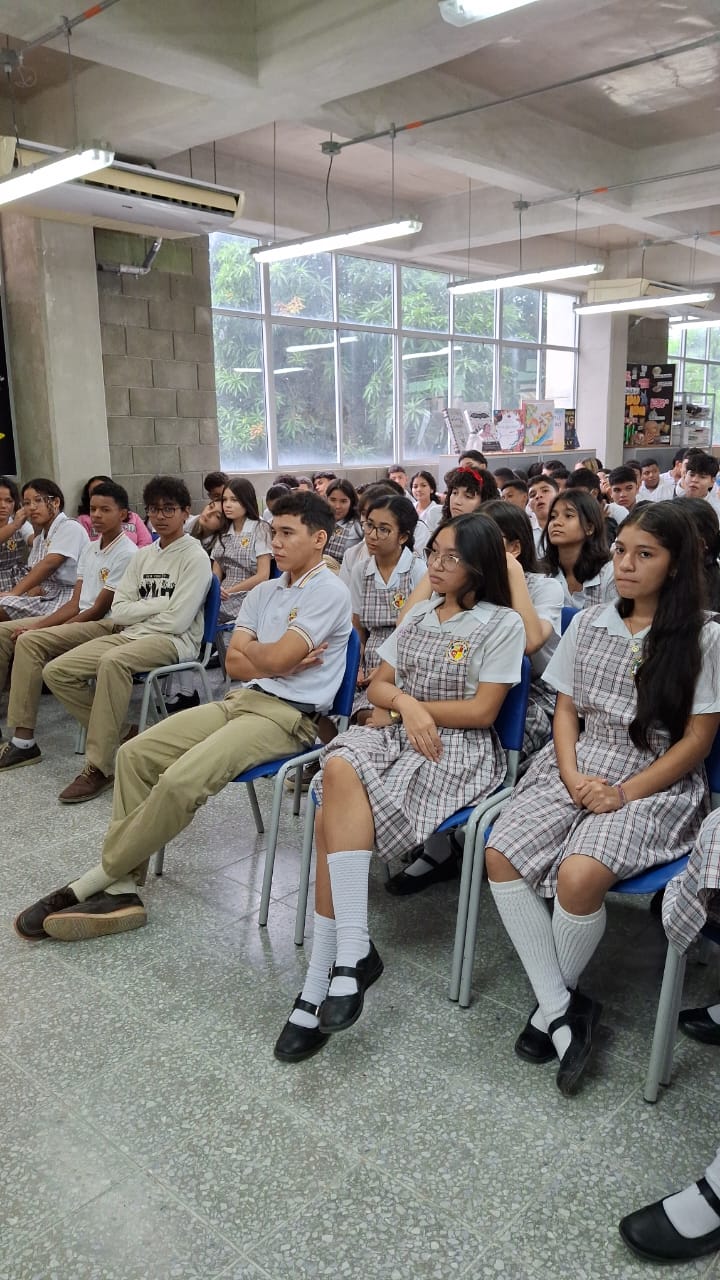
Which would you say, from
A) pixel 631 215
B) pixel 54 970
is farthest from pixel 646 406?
pixel 54 970

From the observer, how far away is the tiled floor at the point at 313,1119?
1.41m

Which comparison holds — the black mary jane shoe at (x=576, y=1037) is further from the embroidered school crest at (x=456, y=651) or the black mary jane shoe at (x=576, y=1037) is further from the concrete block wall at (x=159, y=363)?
the concrete block wall at (x=159, y=363)

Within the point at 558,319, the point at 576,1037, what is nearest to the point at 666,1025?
the point at 576,1037

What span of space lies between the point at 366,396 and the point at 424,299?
1508 millimetres

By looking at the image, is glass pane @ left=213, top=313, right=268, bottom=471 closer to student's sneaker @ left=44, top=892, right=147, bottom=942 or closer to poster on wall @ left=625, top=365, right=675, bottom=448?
student's sneaker @ left=44, top=892, right=147, bottom=942

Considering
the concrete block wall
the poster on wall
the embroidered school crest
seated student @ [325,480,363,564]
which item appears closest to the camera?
the embroidered school crest

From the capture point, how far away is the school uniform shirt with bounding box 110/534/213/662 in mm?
3445

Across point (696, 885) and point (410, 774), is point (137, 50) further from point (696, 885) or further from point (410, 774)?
→ point (696, 885)

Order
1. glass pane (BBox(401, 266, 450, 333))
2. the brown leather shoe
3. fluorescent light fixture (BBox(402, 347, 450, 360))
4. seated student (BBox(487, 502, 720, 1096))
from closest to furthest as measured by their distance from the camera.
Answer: seated student (BBox(487, 502, 720, 1096)) < the brown leather shoe < glass pane (BBox(401, 266, 450, 333)) < fluorescent light fixture (BBox(402, 347, 450, 360))

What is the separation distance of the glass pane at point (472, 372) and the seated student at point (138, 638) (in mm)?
7509

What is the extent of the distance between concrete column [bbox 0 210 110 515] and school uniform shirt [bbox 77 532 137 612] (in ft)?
7.94

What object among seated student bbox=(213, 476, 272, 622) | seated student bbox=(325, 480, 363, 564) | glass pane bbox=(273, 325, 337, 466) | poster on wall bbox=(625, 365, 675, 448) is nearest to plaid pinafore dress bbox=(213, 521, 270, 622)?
seated student bbox=(213, 476, 272, 622)

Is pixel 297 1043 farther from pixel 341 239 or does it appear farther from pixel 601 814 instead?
pixel 341 239

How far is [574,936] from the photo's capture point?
69.3 inches
